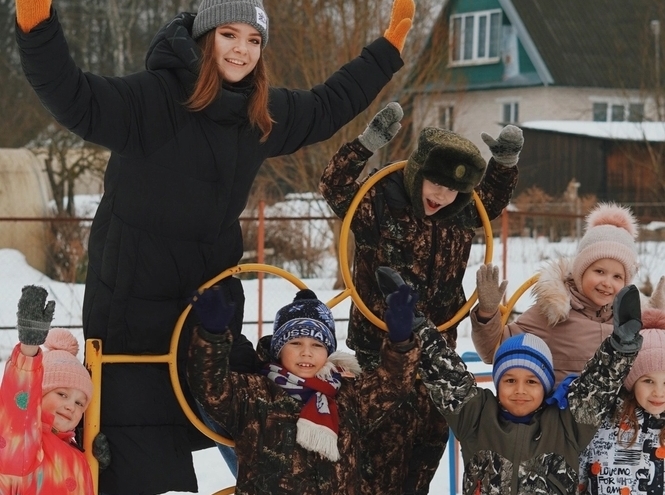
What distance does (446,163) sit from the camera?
332cm

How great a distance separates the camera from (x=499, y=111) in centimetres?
2308

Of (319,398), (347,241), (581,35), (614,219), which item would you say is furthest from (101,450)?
(581,35)

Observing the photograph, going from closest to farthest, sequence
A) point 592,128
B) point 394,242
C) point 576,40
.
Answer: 1. point 394,242
2. point 592,128
3. point 576,40

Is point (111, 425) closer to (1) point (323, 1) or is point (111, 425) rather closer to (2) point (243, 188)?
(2) point (243, 188)

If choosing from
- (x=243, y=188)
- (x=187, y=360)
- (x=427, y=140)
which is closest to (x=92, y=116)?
(x=243, y=188)

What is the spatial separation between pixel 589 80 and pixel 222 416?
21012mm

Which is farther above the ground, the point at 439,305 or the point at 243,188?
the point at 243,188

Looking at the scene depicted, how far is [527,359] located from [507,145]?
0.82 metres

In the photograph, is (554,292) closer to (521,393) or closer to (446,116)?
(521,393)

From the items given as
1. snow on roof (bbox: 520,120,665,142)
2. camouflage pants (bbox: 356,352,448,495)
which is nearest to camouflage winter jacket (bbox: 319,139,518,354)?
camouflage pants (bbox: 356,352,448,495)

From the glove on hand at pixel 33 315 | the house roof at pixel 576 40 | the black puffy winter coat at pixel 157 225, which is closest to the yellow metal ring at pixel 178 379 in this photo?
the black puffy winter coat at pixel 157 225

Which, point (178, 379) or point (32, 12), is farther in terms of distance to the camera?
point (178, 379)

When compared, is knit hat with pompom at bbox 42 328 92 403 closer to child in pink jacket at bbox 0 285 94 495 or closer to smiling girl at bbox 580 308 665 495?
child in pink jacket at bbox 0 285 94 495

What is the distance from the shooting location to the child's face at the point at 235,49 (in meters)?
2.87
